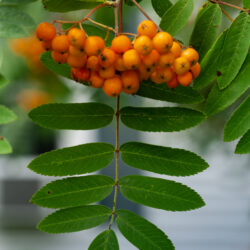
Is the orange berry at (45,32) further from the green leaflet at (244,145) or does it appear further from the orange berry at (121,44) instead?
the green leaflet at (244,145)

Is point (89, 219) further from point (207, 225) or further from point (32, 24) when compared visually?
point (207, 225)

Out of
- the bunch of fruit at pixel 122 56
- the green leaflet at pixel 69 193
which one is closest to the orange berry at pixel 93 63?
the bunch of fruit at pixel 122 56

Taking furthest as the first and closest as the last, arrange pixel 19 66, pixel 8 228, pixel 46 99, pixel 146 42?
pixel 8 228 → pixel 46 99 → pixel 19 66 → pixel 146 42

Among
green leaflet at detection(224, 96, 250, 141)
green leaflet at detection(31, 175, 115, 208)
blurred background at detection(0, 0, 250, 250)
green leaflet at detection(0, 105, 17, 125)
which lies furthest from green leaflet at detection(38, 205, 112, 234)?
blurred background at detection(0, 0, 250, 250)

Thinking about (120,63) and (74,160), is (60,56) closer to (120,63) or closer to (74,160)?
(120,63)

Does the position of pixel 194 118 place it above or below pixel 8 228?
below

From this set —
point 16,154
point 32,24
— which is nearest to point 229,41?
point 32,24

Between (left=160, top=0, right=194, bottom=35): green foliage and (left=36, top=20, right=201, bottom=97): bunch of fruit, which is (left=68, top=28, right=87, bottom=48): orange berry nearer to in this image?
(left=36, top=20, right=201, bottom=97): bunch of fruit
